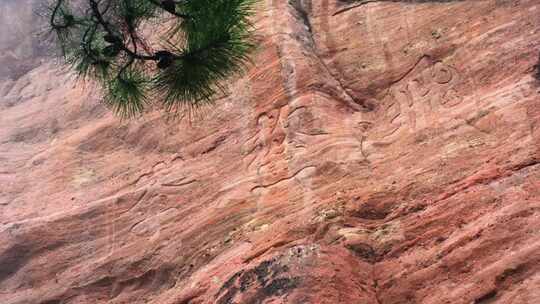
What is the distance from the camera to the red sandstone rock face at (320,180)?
7730mm

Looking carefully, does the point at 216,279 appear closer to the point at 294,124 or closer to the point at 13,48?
the point at 294,124

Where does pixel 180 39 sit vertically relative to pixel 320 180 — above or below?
above

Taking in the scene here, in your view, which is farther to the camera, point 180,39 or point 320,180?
point 320,180

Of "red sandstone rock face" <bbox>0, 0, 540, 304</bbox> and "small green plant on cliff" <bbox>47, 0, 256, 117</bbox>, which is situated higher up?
"small green plant on cliff" <bbox>47, 0, 256, 117</bbox>

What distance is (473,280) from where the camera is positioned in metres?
7.32

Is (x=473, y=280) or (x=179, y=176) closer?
(x=473, y=280)

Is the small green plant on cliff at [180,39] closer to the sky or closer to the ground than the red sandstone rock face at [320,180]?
closer to the sky

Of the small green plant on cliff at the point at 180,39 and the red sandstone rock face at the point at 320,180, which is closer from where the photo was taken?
the small green plant on cliff at the point at 180,39

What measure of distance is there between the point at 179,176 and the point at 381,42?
3.45 metres

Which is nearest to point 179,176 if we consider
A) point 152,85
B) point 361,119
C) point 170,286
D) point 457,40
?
point 170,286

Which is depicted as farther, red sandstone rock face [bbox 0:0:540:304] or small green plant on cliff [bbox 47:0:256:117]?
red sandstone rock face [bbox 0:0:540:304]

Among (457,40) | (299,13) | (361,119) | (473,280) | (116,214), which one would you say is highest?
(299,13)

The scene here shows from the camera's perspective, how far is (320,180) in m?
8.98

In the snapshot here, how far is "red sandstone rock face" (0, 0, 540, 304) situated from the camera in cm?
773
